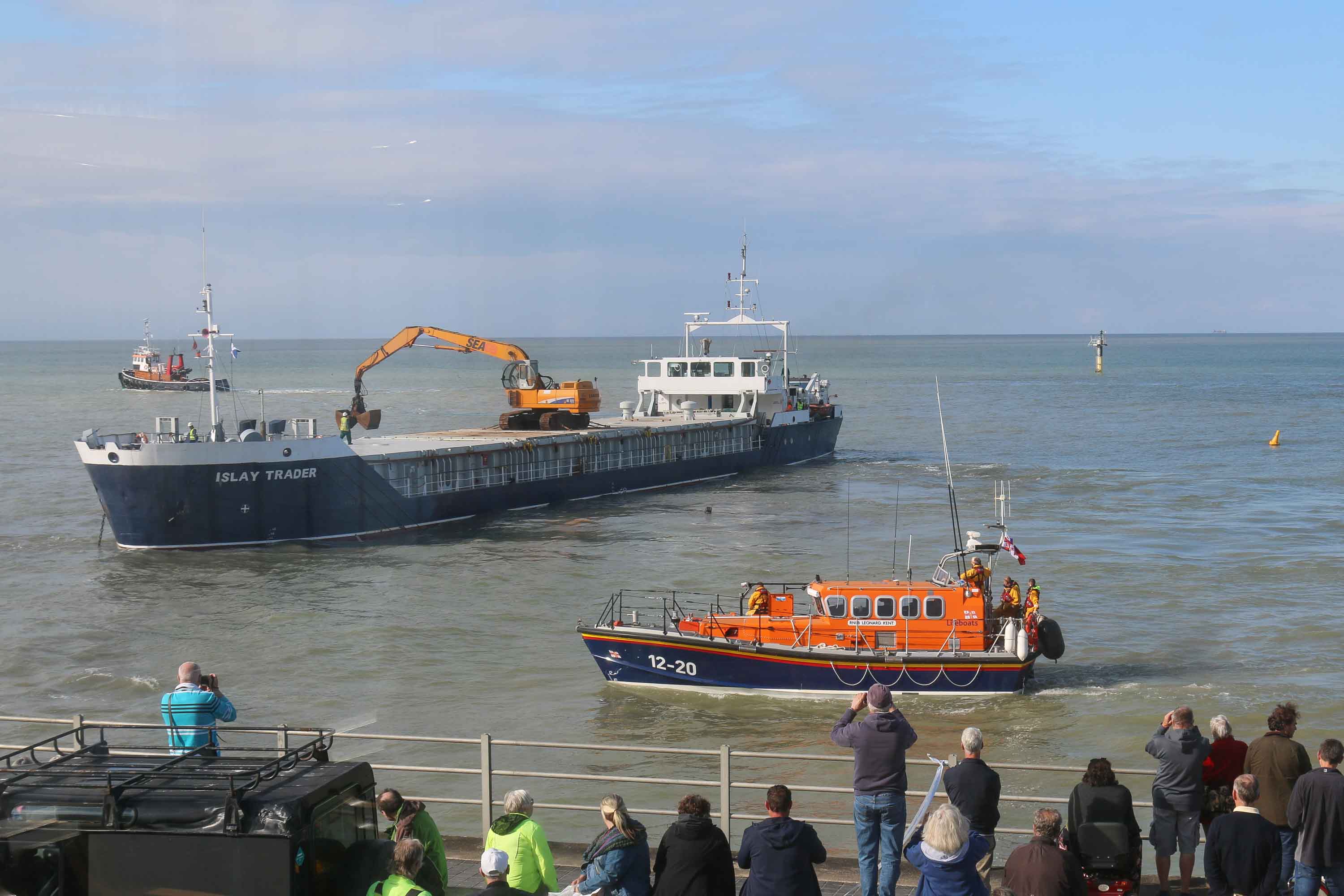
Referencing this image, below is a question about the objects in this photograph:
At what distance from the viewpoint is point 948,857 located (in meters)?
6.88

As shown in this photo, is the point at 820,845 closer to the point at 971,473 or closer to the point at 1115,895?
the point at 1115,895

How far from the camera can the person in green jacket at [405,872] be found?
6.30 m

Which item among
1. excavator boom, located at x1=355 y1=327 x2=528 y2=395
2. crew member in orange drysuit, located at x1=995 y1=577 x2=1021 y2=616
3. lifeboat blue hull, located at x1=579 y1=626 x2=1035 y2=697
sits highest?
excavator boom, located at x1=355 y1=327 x2=528 y2=395

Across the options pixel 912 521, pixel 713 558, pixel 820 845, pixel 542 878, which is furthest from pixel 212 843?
pixel 912 521

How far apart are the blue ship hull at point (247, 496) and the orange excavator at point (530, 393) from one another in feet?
39.1

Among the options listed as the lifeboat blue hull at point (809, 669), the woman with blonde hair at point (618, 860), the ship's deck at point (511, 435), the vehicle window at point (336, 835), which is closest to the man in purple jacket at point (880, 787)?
the woman with blonde hair at point (618, 860)

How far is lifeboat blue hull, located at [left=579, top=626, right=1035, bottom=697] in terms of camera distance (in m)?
19.6

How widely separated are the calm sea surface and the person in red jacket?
21.7 feet

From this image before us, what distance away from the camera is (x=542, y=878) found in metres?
7.22

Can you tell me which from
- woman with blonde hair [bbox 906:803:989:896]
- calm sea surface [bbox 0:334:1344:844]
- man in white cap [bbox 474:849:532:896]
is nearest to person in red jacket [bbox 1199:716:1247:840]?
woman with blonde hair [bbox 906:803:989:896]

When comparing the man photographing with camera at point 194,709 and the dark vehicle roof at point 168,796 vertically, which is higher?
the dark vehicle roof at point 168,796

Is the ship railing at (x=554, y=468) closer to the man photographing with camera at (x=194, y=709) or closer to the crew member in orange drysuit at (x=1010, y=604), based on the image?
the crew member in orange drysuit at (x=1010, y=604)

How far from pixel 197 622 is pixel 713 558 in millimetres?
14194

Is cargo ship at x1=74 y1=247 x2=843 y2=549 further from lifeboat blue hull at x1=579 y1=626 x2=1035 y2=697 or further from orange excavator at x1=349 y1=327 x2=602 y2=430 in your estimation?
lifeboat blue hull at x1=579 y1=626 x2=1035 y2=697
